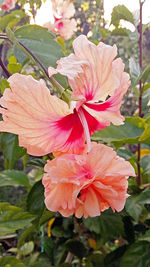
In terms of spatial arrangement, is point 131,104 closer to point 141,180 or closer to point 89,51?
point 141,180

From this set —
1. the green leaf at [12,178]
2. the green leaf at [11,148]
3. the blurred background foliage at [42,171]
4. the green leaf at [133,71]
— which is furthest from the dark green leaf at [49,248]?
the green leaf at [133,71]

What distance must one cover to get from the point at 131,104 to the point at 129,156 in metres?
3.07

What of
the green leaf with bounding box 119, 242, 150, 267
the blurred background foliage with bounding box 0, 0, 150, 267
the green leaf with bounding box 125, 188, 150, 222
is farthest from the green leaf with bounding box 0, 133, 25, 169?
the green leaf with bounding box 119, 242, 150, 267

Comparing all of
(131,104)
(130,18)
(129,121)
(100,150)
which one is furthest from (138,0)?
(131,104)

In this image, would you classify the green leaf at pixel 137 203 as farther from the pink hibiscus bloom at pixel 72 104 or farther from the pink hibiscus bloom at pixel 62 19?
the pink hibiscus bloom at pixel 62 19

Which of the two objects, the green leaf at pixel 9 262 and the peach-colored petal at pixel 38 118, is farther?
the green leaf at pixel 9 262

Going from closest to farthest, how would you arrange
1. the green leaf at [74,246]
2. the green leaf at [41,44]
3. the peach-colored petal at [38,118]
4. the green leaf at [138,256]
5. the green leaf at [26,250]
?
the peach-colored petal at [38,118]
the green leaf at [41,44]
the green leaf at [138,256]
the green leaf at [74,246]
the green leaf at [26,250]

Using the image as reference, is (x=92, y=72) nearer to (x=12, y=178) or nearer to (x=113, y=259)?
(x=12, y=178)

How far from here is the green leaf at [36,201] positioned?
0.71 m

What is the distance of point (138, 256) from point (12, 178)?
38 centimetres

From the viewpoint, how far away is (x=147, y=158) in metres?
0.97

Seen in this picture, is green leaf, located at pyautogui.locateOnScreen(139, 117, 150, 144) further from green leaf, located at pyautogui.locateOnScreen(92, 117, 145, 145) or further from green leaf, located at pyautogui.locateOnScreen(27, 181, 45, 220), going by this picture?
green leaf, located at pyautogui.locateOnScreen(27, 181, 45, 220)

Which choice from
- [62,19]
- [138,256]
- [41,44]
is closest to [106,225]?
[138,256]

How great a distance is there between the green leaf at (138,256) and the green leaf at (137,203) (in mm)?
140
